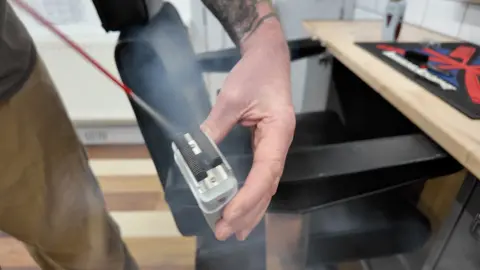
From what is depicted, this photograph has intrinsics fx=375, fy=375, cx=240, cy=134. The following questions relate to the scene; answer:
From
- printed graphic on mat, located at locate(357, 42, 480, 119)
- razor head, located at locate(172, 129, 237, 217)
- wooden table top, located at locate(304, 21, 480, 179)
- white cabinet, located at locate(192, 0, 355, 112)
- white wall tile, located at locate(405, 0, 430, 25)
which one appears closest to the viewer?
razor head, located at locate(172, 129, 237, 217)

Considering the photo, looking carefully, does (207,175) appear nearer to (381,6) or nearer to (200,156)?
(200,156)

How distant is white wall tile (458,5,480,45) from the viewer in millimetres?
812

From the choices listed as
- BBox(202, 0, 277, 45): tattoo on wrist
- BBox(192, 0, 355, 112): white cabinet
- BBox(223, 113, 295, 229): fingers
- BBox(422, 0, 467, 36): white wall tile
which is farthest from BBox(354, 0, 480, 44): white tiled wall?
BBox(223, 113, 295, 229): fingers

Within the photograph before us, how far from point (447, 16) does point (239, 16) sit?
0.61 m

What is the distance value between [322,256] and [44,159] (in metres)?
0.46

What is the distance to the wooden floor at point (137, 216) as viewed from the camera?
44.0 inches

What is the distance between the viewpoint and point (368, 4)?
3.96 ft

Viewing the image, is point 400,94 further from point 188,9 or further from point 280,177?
point 188,9

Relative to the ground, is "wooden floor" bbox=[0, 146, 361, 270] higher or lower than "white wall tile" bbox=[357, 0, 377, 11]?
lower

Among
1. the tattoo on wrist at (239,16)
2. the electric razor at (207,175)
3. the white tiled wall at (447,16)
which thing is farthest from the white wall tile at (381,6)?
the electric razor at (207,175)

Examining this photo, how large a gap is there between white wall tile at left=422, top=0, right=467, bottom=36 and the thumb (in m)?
0.71

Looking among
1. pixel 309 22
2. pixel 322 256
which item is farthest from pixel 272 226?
pixel 309 22

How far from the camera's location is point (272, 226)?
1.49ft

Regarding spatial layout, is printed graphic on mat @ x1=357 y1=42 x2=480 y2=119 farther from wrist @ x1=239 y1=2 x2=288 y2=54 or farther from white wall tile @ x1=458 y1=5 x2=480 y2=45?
wrist @ x1=239 y1=2 x2=288 y2=54
